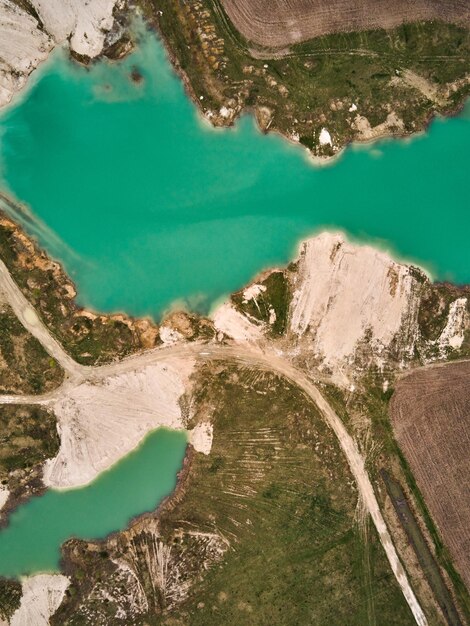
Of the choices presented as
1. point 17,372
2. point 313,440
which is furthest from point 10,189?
point 313,440

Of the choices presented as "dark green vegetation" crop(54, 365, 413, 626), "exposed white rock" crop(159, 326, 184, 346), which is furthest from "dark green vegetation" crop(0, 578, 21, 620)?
"exposed white rock" crop(159, 326, 184, 346)

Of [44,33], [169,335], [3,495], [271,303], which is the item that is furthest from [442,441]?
[44,33]

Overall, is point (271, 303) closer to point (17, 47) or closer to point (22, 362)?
point (22, 362)

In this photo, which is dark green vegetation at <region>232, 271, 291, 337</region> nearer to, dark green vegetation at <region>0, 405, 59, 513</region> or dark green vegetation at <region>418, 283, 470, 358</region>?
dark green vegetation at <region>418, 283, 470, 358</region>

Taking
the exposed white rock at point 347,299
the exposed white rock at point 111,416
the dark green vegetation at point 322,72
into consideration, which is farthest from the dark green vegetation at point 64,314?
the dark green vegetation at point 322,72

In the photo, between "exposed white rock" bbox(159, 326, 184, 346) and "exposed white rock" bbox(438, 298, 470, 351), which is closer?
"exposed white rock" bbox(159, 326, 184, 346)

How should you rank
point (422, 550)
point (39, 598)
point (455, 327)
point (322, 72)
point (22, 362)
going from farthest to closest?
point (455, 327) → point (322, 72) → point (422, 550) → point (39, 598) → point (22, 362)
